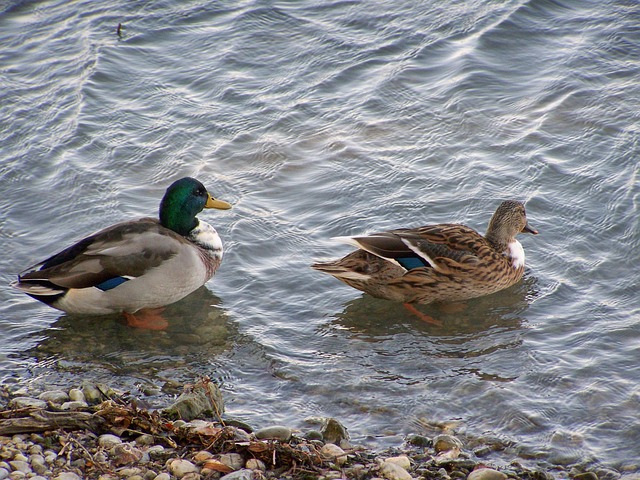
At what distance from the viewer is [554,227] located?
26.5 ft

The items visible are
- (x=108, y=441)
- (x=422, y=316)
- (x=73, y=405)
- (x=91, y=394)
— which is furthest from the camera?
(x=422, y=316)

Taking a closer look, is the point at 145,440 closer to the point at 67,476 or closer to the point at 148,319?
the point at 67,476

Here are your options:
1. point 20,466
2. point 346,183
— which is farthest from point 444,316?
point 20,466

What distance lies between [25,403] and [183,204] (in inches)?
98.2

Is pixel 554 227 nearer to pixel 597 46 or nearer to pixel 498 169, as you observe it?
pixel 498 169

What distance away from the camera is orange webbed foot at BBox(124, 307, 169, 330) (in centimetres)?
718

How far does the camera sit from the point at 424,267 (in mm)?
7371

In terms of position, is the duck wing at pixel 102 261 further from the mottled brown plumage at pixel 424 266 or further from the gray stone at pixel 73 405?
the gray stone at pixel 73 405

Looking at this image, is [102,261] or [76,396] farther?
[102,261]

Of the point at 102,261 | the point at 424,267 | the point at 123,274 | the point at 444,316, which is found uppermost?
the point at 102,261

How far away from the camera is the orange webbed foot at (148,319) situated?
23.6 feet

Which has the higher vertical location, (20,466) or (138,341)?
(20,466)

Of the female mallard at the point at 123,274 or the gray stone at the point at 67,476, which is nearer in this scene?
the gray stone at the point at 67,476

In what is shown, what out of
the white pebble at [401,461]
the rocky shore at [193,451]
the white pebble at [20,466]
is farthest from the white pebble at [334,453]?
the white pebble at [20,466]
